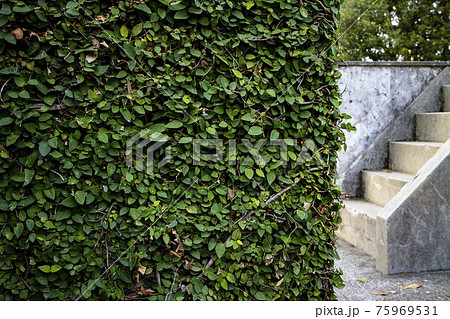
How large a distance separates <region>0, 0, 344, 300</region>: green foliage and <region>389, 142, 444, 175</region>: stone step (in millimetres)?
2228

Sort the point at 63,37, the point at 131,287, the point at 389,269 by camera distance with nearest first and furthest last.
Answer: the point at 63,37 < the point at 131,287 < the point at 389,269

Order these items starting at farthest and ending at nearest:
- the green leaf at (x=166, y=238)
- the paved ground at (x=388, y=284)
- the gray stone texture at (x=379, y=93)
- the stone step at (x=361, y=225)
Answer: the gray stone texture at (x=379, y=93), the stone step at (x=361, y=225), the paved ground at (x=388, y=284), the green leaf at (x=166, y=238)

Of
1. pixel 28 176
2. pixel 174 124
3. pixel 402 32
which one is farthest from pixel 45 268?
pixel 402 32

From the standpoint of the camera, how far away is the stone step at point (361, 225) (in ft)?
11.7

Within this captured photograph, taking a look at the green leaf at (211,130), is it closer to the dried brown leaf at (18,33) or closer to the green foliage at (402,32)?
the dried brown leaf at (18,33)

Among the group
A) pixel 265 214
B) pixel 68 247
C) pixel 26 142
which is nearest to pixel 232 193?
pixel 265 214

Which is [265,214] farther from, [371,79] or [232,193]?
[371,79]

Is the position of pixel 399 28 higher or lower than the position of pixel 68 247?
higher

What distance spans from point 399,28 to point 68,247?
12482mm

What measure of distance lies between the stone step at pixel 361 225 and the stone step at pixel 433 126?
1099 mm

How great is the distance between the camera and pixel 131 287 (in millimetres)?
2111

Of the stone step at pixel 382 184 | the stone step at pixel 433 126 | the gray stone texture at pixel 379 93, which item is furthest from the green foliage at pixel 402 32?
the stone step at pixel 382 184

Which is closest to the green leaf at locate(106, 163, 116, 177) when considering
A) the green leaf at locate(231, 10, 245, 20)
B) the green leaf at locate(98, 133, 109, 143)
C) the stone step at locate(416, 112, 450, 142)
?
the green leaf at locate(98, 133, 109, 143)
